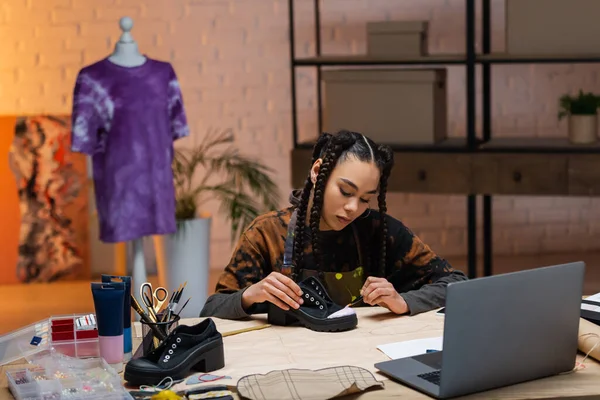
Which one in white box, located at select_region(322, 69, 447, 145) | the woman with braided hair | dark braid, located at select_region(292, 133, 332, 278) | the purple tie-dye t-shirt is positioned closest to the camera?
the woman with braided hair

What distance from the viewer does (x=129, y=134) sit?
14.7 feet

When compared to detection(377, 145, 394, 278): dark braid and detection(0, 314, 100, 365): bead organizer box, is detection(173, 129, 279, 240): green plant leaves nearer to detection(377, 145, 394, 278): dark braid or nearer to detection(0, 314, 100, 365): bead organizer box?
detection(377, 145, 394, 278): dark braid

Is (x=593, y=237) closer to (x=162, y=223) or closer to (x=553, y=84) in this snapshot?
(x=553, y=84)

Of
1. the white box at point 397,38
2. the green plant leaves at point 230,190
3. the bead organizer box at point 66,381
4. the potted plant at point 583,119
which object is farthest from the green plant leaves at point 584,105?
the bead organizer box at point 66,381

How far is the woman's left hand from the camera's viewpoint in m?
2.57

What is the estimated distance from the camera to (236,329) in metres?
2.52

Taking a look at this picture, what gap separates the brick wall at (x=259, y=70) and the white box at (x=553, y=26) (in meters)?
1.14

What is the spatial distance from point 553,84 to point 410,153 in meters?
1.52

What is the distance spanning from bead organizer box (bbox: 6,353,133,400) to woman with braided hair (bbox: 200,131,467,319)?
524 mm

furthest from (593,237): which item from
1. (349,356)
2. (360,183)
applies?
(349,356)

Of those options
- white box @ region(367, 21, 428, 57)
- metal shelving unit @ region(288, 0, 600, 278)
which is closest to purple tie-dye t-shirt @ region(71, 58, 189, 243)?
metal shelving unit @ region(288, 0, 600, 278)

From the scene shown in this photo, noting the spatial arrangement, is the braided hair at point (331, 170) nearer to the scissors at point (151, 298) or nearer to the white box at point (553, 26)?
the scissors at point (151, 298)

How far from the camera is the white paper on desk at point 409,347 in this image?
Answer: 2.30m

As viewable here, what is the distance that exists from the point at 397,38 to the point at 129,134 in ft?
4.71
